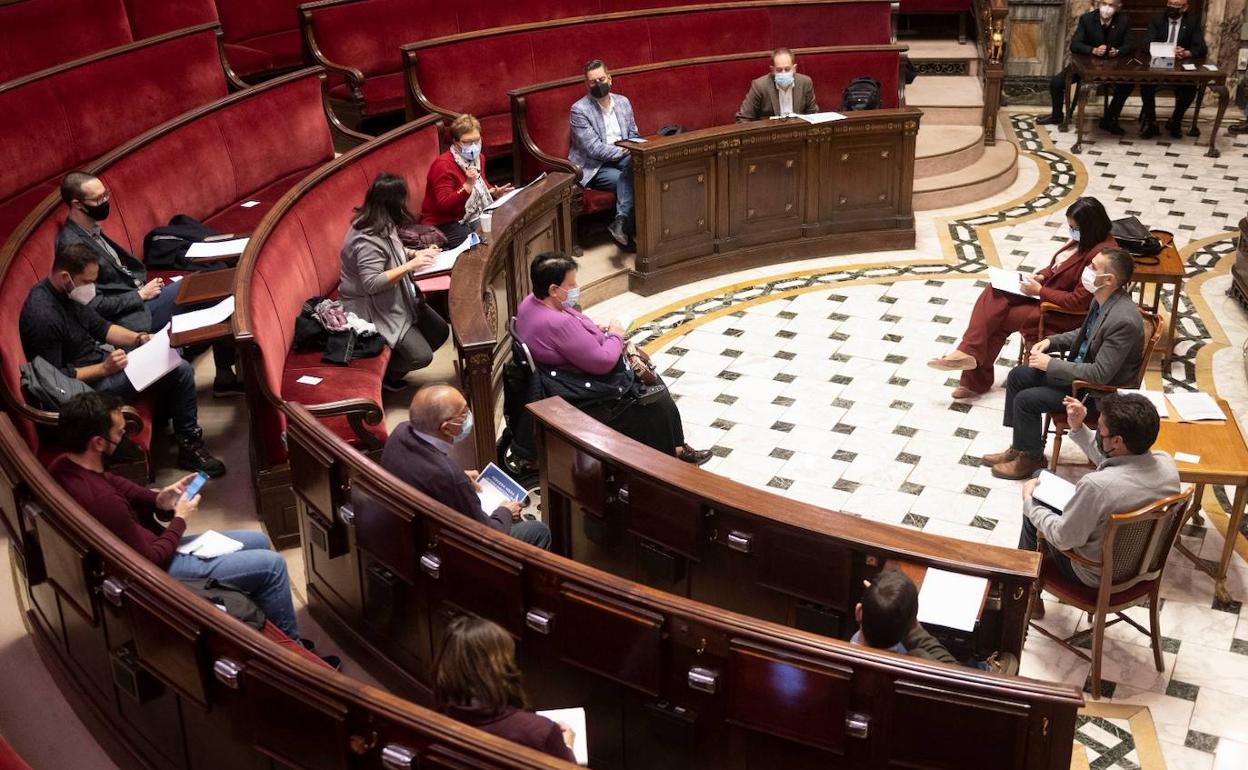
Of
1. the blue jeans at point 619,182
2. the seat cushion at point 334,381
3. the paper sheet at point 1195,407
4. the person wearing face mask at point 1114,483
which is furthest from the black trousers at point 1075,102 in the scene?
the seat cushion at point 334,381

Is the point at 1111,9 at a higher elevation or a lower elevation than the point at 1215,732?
higher

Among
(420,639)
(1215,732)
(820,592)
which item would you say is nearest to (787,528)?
(820,592)

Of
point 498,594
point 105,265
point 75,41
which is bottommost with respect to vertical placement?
point 498,594

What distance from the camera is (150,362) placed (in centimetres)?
495

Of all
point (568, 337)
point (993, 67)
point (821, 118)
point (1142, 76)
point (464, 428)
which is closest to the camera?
point (464, 428)

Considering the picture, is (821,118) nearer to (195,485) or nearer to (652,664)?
(195,485)

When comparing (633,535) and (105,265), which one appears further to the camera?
(105,265)

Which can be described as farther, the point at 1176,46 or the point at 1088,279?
the point at 1176,46

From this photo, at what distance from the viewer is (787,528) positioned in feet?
12.1

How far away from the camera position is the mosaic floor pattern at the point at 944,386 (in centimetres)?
463

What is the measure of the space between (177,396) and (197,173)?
2.19 m

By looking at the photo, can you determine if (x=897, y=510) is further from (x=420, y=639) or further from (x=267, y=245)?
(x=267, y=245)

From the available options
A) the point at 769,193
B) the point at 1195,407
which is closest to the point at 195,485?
the point at 1195,407

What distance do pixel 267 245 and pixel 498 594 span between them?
8.65ft
